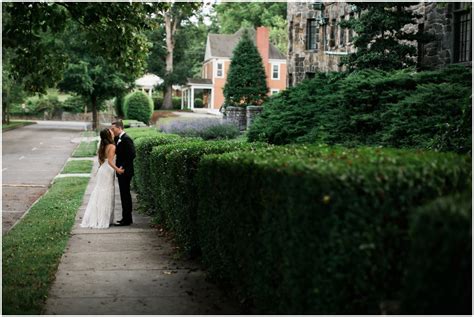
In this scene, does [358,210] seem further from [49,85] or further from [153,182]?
[49,85]

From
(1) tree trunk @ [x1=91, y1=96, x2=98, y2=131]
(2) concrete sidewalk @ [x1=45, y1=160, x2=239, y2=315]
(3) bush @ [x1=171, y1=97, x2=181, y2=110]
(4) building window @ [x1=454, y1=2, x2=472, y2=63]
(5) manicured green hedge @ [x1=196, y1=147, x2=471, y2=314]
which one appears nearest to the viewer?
(5) manicured green hedge @ [x1=196, y1=147, x2=471, y2=314]

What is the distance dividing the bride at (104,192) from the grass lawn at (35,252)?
18.1 inches

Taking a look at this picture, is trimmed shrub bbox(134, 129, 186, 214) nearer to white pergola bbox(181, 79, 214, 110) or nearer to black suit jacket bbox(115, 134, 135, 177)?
black suit jacket bbox(115, 134, 135, 177)

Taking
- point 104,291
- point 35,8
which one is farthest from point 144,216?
point 104,291

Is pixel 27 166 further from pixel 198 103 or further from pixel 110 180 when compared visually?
pixel 198 103

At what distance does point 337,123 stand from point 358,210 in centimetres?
1216

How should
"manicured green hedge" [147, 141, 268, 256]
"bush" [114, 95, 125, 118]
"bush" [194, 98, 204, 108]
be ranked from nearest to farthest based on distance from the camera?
"manicured green hedge" [147, 141, 268, 256] < "bush" [114, 95, 125, 118] < "bush" [194, 98, 204, 108]

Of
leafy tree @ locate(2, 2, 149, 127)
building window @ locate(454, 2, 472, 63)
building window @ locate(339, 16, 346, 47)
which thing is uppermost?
building window @ locate(339, 16, 346, 47)

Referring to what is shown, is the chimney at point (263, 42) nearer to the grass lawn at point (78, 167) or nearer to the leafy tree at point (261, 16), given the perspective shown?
the leafy tree at point (261, 16)

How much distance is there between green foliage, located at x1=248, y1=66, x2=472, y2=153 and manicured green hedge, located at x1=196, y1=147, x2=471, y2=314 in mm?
5062

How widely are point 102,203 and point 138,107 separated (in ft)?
146

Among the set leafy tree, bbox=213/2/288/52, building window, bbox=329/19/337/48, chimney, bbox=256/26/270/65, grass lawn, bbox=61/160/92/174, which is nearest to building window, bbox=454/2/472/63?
building window, bbox=329/19/337/48

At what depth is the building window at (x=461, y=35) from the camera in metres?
20.2

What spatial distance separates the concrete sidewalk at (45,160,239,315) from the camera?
704cm
